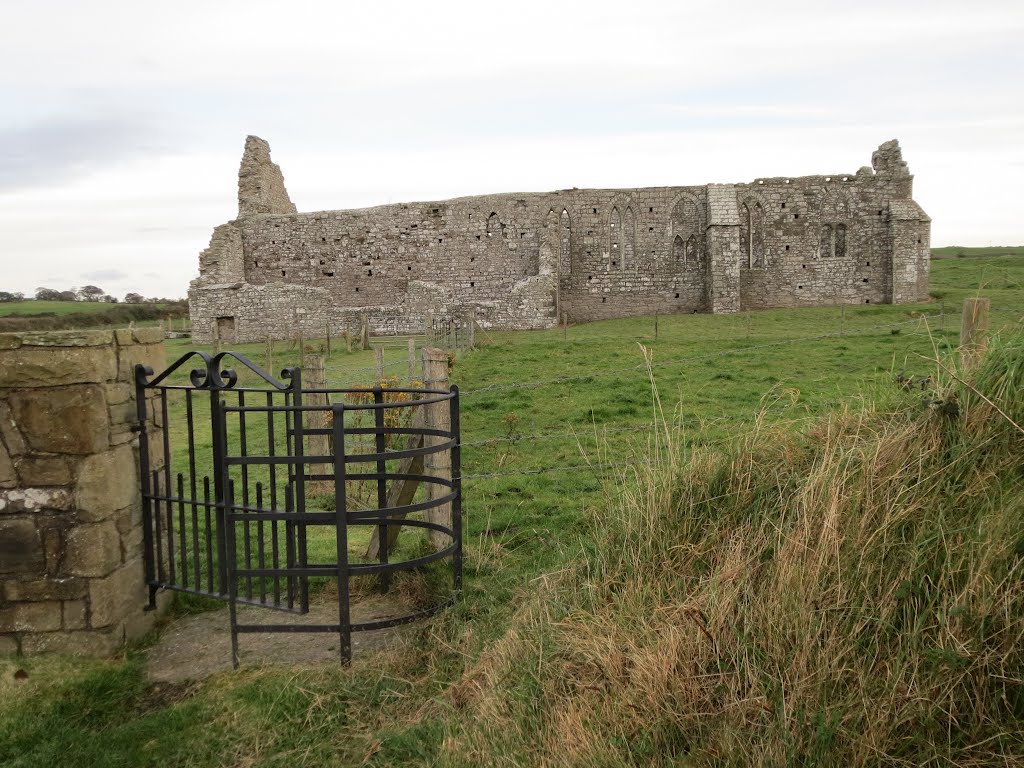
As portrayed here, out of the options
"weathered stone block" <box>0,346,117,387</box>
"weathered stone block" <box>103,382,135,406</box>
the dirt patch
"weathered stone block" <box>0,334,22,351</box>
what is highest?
"weathered stone block" <box>0,334,22,351</box>

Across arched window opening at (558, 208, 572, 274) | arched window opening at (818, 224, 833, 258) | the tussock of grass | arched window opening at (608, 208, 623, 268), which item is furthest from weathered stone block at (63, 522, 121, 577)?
arched window opening at (818, 224, 833, 258)

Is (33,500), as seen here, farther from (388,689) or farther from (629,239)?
(629,239)

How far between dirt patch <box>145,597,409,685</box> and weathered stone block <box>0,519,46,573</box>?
86 centimetres

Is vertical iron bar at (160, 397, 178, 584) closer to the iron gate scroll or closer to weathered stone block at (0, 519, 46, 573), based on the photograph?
the iron gate scroll

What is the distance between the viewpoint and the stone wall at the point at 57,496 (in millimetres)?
4594

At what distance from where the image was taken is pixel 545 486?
25.6 ft

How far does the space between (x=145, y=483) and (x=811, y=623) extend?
396cm

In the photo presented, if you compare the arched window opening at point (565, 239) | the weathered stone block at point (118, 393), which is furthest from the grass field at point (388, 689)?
the arched window opening at point (565, 239)

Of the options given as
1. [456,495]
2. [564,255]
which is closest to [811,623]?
[456,495]

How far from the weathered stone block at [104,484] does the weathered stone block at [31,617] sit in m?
0.58

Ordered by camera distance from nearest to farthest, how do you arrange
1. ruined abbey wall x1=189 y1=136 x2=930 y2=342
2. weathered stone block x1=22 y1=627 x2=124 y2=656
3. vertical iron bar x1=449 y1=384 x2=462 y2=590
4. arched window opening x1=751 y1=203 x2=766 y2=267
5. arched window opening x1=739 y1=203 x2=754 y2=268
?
1. weathered stone block x1=22 y1=627 x2=124 y2=656
2. vertical iron bar x1=449 y1=384 x2=462 y2=590
3. ruined abbey wall x1=189 y1=136 x2=930 y2=342
4. arched window opening x1=751 y1=203 x2=766 y2=267
5. arched window opening x1=739 y1=203 x2=754 y2=268

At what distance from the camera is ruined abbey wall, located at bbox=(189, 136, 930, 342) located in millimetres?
26641

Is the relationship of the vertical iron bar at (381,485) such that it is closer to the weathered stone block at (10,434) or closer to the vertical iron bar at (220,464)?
the vertical iron bar at (220,464)

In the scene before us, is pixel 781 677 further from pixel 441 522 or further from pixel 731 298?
pixel 731 298
